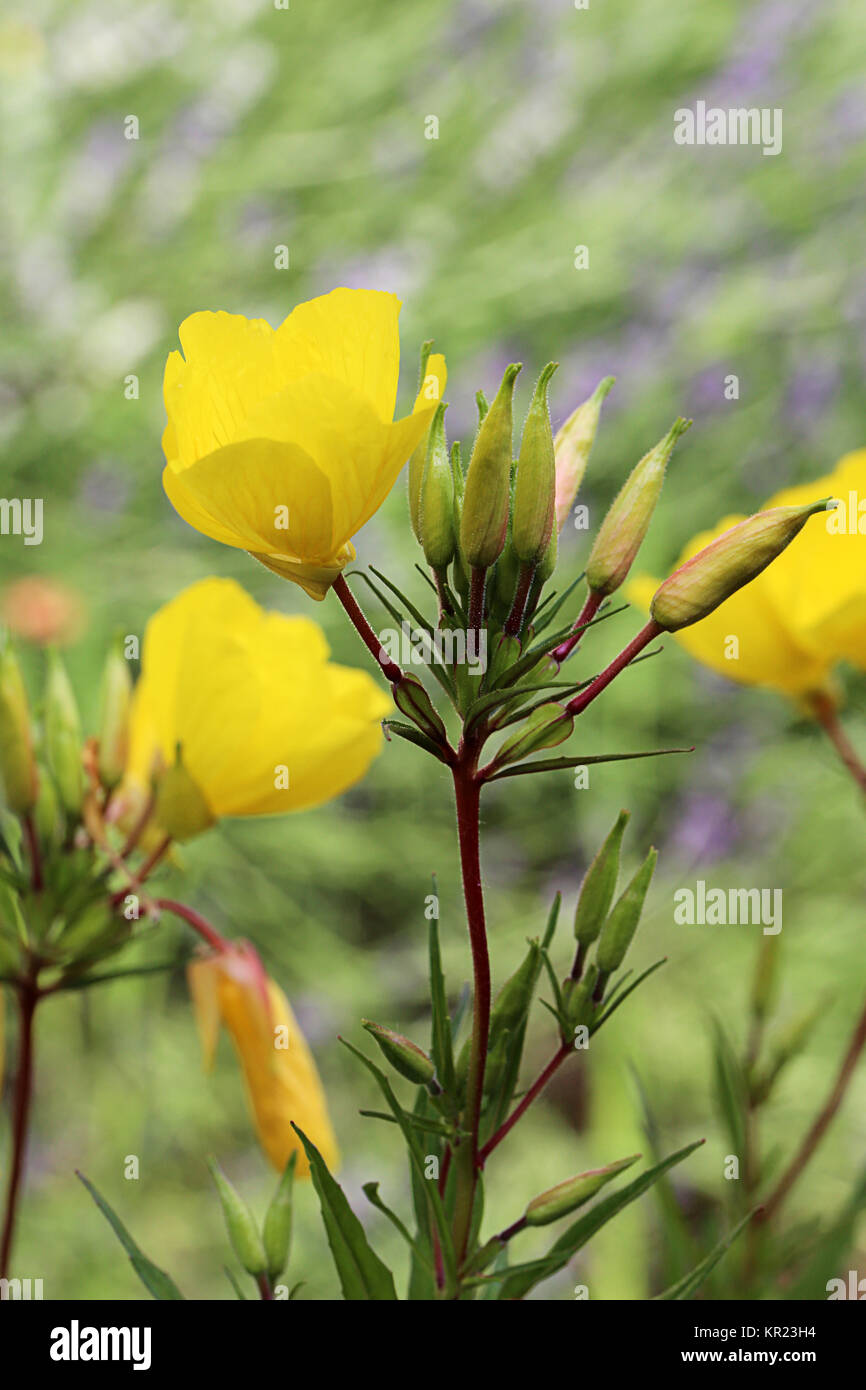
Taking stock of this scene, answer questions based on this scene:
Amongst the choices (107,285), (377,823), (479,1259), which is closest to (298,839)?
(377,823)

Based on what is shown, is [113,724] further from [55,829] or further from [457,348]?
[457,348]

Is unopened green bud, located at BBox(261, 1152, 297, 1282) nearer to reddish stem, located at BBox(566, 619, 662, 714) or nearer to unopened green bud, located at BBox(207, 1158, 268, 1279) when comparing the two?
unopened green bud, located at BBox(207, 1158, 268, 1279)

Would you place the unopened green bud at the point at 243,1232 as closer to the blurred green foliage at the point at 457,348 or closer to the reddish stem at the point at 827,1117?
the reddish stem at the point at 827,1117

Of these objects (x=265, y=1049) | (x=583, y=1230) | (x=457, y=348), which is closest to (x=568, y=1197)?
(x=583, y=1230)

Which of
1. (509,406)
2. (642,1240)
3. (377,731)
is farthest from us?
(642,1240)

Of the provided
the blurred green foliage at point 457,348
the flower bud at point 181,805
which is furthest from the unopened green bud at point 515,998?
the blurred green foliage at point 457,348

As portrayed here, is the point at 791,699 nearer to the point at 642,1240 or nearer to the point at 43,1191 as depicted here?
the point at 642,1240
